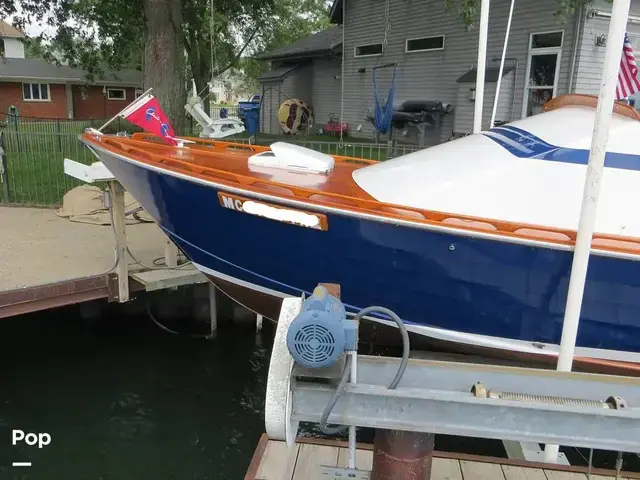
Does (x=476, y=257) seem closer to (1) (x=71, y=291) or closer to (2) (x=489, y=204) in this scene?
(2) (x=489, y=204)

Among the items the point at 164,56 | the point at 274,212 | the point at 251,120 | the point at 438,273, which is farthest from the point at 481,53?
the point at 251,120

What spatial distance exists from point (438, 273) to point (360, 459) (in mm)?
1274

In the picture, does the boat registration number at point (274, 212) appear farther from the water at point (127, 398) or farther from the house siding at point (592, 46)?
the house siding at point (592, 46)

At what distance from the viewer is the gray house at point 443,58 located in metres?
11.5

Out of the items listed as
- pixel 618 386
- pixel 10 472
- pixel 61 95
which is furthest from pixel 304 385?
pixel 61 95

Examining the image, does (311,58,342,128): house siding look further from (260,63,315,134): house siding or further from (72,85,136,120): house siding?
(72,85,136,120): house siding

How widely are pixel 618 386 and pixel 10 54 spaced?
4519 cm

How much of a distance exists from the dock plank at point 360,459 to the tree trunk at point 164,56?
803 cm

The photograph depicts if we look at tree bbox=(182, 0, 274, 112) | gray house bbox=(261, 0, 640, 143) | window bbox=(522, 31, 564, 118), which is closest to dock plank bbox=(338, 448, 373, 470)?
gray house bbox=(261, 0, 640, 143)

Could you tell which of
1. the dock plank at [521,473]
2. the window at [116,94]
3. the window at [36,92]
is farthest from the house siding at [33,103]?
the dock plank at [521,473]

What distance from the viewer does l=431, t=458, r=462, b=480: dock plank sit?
324 cm

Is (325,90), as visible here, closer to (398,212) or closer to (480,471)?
(398,212)

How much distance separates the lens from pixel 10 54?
129 ft

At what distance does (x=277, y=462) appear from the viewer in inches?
131
